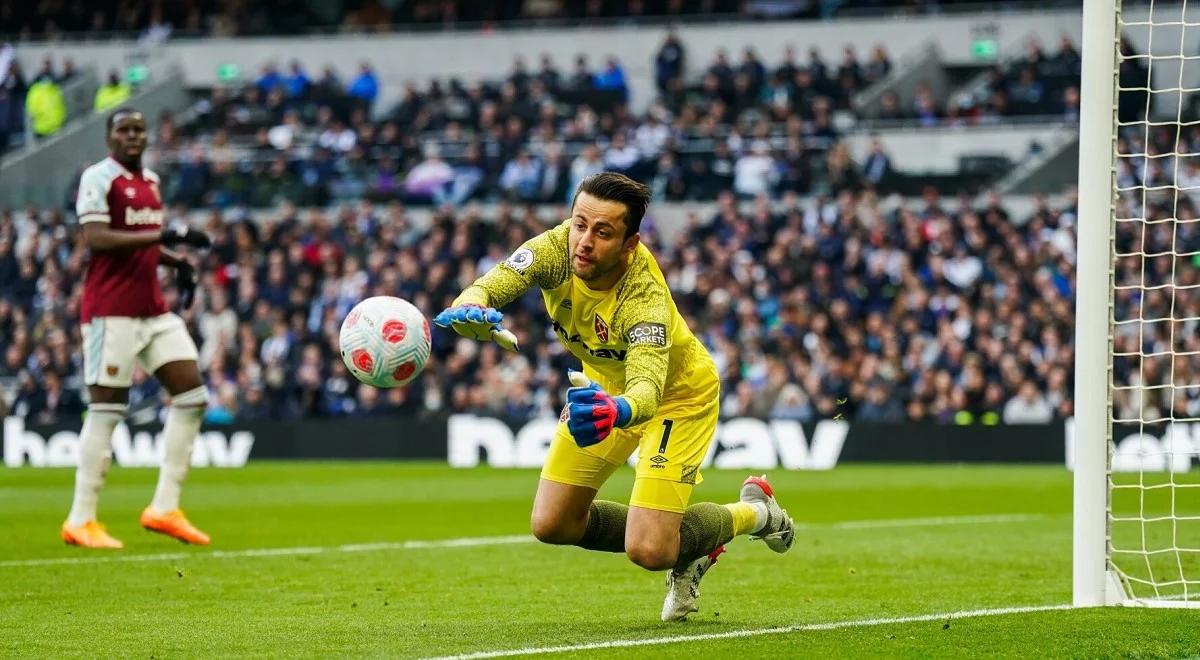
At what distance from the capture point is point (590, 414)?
20.9ft

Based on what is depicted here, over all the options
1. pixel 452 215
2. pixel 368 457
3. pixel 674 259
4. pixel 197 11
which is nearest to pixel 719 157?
pixel 674 259

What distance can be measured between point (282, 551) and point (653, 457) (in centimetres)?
472

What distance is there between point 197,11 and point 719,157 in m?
16.0

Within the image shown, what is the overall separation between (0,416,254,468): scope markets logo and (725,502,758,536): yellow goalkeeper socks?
16.8 meters

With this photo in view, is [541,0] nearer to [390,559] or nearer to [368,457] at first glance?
[368,457]

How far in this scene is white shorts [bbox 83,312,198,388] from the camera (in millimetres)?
11227

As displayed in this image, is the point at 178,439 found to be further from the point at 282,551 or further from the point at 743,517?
the point at 743,517

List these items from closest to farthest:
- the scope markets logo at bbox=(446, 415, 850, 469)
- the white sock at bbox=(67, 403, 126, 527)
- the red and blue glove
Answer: the red and blue glove, the white sock at bbox=(67, 403, 126, 527), the scope markets logo at bbox=(446, 415, 850, 469)

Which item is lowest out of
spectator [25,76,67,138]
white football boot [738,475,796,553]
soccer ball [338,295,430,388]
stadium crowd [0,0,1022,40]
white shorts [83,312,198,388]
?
white football boot [738,475,796,553]

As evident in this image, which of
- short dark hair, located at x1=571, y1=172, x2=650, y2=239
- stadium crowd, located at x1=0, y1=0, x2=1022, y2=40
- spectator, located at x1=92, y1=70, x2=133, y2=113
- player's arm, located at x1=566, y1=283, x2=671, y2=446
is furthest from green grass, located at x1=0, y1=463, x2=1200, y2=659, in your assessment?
stadium crowd, located at x1=0, y1=0, x2=1022, y2=40

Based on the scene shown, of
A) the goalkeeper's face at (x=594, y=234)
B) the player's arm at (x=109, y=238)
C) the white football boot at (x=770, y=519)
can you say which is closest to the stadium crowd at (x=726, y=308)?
the player's arm at (x=109, y=238)

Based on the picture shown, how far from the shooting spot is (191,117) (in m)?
34.2

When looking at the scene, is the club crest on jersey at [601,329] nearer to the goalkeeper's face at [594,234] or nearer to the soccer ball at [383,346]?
the goalkeeper's face at [594,234]

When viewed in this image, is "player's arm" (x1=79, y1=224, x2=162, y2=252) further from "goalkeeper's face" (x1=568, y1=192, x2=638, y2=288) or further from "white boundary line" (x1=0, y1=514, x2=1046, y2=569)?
"goalkeeper's face" (x1=568, y1=192, x2=638, y2=288)
